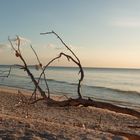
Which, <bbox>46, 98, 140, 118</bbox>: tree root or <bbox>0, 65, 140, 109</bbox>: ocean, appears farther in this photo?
<bbox>0, 65, 140, 109</bbox>: ocean

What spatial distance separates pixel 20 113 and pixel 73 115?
2.71 metres

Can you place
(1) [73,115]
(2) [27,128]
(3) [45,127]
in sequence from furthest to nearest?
(1) [73,115], (3) [45,127], (2) [27,128]

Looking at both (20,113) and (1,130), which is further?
(20,113)

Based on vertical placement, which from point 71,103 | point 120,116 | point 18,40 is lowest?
point 120,116

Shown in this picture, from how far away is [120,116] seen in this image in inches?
700

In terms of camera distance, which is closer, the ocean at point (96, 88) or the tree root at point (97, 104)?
the tree root at point (97, 104)

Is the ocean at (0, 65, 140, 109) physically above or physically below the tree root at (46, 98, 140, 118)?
below

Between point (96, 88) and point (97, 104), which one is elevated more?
point (97, 104)

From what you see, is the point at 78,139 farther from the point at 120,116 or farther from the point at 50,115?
the point at 120,116

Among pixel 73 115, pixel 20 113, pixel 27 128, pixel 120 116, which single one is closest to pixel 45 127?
pixel 27 128

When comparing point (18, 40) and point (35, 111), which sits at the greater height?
point (18, 40)

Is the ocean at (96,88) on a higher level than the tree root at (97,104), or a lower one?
lower

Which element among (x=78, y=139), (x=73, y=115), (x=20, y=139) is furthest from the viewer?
(x=73, y=115)

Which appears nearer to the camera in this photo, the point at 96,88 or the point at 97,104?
the point at 97,104
